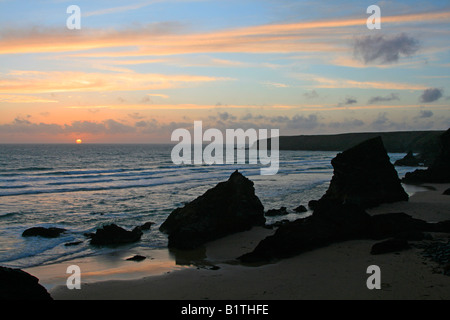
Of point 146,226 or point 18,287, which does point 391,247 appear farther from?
point 146,226

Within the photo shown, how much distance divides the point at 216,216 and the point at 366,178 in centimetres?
1168

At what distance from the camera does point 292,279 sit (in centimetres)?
1166

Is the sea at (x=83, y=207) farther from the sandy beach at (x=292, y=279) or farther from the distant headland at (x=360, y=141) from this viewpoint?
the distant headland at (x=360, y=141)

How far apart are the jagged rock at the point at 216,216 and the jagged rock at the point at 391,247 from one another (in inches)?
289

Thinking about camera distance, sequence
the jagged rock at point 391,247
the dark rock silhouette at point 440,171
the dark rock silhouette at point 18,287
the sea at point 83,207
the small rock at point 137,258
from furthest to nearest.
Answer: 1. the dark rock silhouette at point 440,171
2. the sea at point 83,207
3. the small rock at point 137,258
4. the jagged rock at point 391,247
5. the dark rock silhouette at point 18,287

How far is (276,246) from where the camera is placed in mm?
14500

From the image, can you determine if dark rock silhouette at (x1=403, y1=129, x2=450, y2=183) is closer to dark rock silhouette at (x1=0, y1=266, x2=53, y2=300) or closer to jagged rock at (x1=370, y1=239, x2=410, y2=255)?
jagged rock at (x1=370, y1=239, x2=410, y2=255)

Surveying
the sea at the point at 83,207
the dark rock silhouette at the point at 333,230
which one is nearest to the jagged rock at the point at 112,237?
the sea at the point at 83,207

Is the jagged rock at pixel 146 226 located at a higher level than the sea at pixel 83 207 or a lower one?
higher

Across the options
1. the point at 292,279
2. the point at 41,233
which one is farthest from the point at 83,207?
the point at 292,279

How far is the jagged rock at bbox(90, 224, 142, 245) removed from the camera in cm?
1800

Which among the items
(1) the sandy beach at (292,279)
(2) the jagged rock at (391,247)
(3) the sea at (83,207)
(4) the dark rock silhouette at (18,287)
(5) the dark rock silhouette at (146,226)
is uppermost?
(4) the dark rock silhouette at (18,287)

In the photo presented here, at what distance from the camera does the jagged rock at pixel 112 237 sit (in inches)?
709
